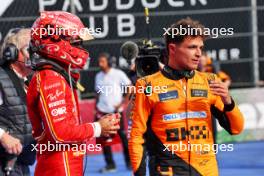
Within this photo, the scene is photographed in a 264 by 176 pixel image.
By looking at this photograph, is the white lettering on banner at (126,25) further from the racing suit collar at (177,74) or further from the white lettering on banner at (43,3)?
the racing suit collar at (177,74)

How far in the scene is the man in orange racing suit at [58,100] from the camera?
4914mm

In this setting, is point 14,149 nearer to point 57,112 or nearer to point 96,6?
point 57,112

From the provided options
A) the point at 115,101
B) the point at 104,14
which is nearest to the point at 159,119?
the point at 115,101

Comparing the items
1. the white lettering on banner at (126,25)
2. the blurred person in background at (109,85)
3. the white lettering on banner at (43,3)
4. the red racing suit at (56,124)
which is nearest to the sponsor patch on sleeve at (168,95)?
the red racing suit at (56,124)

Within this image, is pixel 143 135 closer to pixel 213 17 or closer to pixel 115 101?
pixel 115 101

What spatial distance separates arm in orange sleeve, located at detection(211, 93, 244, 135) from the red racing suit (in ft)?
→ 3.22

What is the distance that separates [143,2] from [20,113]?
8.11 meters

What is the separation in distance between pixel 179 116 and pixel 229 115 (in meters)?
0.36

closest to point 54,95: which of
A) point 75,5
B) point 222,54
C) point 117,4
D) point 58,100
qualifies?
point 58,100

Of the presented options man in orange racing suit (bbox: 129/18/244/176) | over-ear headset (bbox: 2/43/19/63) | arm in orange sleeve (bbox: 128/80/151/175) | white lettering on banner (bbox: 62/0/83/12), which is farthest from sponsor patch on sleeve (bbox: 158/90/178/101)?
white lettering on banner (bbox: 62/0/83/12)

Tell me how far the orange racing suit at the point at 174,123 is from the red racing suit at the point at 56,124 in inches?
19.3

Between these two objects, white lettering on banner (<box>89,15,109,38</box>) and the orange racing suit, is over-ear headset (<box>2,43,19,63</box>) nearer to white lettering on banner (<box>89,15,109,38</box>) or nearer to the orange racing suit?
the orange racing suit

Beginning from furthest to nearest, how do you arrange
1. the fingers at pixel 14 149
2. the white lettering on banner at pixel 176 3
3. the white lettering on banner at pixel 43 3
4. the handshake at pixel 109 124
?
the white lettering on banner at pixel 176 3 < the white lettering on banner at pixel 43 3 < the fingers at pixel 14 149 < the handshake at pixel 109 124

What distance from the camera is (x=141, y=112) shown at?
542cm
